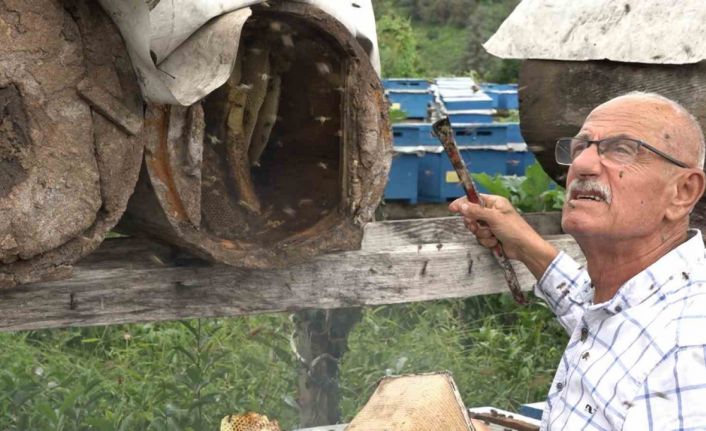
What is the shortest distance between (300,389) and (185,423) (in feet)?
1.51

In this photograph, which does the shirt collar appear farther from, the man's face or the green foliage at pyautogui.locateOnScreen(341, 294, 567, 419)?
the green foliage at pyautogui.locateOnScreen(341, 294, 567, 419)

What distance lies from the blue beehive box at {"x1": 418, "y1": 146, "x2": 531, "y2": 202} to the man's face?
18.0 ft

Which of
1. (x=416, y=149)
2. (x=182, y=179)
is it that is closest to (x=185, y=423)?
(x=182, y=179)

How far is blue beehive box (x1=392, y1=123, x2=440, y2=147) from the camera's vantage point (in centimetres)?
827

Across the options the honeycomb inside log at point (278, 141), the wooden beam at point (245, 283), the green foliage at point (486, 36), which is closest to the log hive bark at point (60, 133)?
the wooden beam at point (245, 283)

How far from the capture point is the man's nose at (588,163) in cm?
272

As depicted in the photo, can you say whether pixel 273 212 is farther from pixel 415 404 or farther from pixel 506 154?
pixel 506 154

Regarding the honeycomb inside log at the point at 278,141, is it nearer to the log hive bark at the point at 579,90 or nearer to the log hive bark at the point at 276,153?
the log hive bark at the point at 276,153

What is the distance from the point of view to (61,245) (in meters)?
2.75

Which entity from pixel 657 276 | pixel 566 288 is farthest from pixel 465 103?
pixel 657 276

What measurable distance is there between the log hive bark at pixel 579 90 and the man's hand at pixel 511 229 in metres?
0.36

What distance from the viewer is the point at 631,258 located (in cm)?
272

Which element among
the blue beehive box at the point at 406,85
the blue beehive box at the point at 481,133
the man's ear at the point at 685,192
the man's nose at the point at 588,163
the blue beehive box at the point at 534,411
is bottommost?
→ the blue beehive box at the point at 534,411

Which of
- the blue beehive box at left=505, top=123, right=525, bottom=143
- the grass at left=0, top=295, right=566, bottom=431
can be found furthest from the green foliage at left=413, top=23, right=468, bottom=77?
the grass at left=0, top=295, right=566, bottom=431
